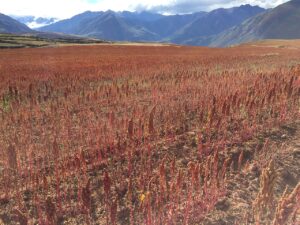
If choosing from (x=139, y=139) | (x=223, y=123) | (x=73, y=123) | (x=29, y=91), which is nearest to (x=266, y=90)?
(x=223, y=123)

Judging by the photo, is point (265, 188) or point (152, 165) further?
point (152, 165)

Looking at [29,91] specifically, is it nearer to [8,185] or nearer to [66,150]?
[66,150]

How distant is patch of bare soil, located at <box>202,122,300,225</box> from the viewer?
3.55m

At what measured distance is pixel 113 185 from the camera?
591 centimetres

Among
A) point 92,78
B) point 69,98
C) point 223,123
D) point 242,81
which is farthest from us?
point 92,78

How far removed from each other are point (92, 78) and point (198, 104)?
9.09 metres

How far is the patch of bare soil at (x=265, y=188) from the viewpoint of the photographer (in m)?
3.55

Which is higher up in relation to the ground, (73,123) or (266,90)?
(266,90)

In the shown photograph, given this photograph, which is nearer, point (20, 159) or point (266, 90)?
point (20, 159)

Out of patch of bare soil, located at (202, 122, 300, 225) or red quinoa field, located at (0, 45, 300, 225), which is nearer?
patch of bare soil, located at (202, 122, 300, 225)

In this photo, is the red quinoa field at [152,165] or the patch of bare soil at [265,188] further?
the red quinoa field at [152,165]

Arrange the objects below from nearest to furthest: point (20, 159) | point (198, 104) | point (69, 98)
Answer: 1. point (20, 159)
2. point (198, 104)
3. point (69, 98)

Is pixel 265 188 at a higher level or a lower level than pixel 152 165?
higher

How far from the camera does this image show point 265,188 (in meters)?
3.52
